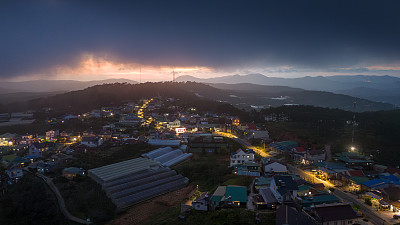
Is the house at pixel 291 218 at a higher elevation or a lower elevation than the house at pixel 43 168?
higher

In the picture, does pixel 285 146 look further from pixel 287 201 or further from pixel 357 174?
pixel 287 201

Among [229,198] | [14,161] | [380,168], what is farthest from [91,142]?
[380,168]

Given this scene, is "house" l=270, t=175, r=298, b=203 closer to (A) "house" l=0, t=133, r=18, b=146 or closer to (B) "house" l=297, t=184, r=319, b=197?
(B) "house" l=297, t=184, r=319, b=197

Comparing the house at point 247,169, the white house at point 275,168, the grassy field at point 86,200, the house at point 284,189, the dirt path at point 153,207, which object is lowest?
the dirt path at point 153,207

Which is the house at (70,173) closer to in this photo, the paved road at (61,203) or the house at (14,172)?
the paved road at (61,203)

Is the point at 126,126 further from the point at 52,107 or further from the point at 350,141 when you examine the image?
the point at 350,141

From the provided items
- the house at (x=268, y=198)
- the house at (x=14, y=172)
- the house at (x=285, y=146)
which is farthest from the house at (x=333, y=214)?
the house at (x=14, y=172)

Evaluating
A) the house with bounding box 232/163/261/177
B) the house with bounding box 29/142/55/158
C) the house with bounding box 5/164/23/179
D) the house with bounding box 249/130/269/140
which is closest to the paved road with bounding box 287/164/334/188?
the house with bounding box 232/163/261/177
